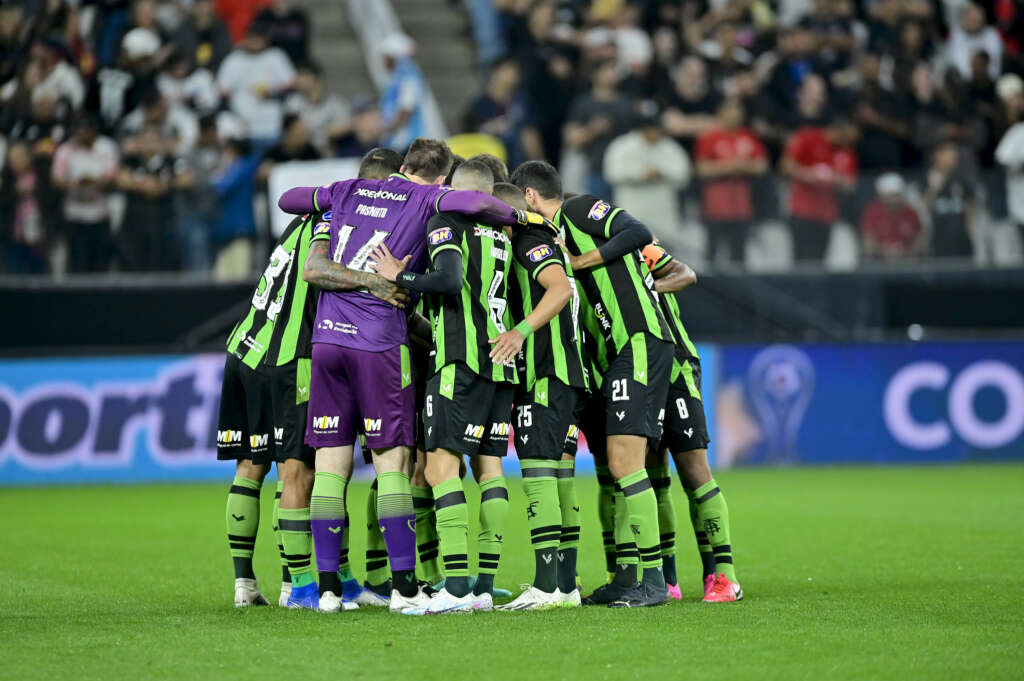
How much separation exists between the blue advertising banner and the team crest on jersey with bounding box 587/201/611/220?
9.62 metres

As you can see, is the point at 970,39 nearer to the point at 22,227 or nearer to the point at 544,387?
the point at 22,227

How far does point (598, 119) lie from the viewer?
60.2 ft

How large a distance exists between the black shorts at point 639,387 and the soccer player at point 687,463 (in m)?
0.28

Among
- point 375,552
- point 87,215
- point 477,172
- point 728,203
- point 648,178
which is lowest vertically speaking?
point 375,552

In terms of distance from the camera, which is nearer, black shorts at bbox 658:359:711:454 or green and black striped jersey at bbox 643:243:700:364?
black shorts at bbox 658:359:711:454

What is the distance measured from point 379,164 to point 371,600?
98.2 inches

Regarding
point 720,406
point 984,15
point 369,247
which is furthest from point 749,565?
point 984,15

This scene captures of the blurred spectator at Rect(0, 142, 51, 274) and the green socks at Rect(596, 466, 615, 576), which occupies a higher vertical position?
the blurred spectator at Rect(0, 142, 51, 274)

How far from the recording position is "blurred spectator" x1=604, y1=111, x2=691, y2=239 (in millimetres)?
17297

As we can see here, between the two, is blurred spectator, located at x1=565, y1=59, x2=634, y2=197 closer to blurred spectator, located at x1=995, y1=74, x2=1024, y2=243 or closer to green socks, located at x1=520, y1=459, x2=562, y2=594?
blurred spectator, located at x1=995, y1=74, x2=1024, y2=243

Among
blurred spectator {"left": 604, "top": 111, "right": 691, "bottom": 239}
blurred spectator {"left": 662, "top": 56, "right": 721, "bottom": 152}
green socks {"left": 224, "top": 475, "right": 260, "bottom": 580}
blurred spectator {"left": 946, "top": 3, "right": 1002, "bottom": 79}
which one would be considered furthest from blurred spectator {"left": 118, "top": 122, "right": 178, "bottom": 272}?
blurred spectator {"left": 946, "top": 3, "right": 1002, "bottom": 79}

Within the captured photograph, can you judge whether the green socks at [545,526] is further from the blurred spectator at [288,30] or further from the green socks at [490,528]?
the blurred spectator at [288,30]

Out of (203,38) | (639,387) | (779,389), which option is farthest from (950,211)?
(639,387)

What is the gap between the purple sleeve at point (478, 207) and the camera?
302 inches
